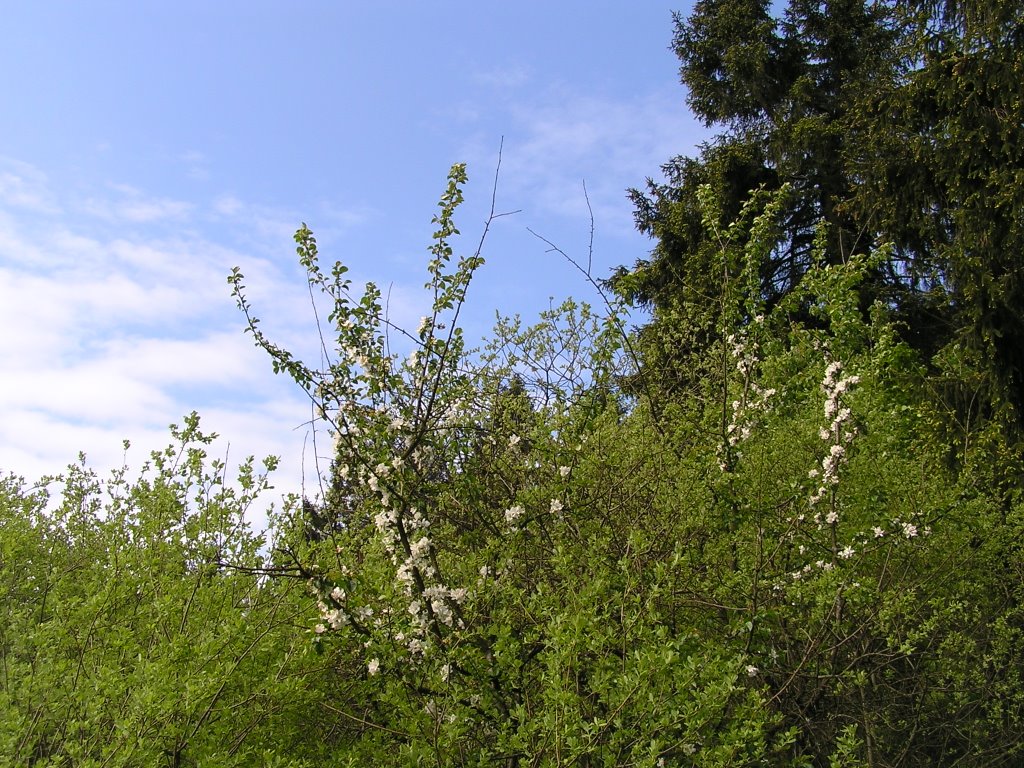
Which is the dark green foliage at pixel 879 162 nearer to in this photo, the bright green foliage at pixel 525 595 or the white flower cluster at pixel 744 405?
the white flower cluster at pixel 744 405

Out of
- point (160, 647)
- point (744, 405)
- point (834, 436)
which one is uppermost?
point (744, 405)

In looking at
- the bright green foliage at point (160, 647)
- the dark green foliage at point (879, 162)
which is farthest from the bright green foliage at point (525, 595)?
the dark green foliage at point (879, 162)

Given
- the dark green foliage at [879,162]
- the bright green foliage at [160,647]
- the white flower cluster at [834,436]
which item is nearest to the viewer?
the bright green foliage at [160,647]

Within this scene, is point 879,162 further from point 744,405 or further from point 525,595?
point 525,595

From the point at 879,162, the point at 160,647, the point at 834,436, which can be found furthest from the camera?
the point at 879,162

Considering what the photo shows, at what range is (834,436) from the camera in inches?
188

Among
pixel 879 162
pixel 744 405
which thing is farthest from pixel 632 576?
Answer: pixel 879 162

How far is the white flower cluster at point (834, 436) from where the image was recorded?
423 cm

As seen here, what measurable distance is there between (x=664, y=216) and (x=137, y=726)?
13668mm

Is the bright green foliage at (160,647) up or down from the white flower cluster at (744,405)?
down

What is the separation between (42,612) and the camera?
4742mm

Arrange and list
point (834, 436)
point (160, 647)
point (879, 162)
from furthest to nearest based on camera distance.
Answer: point (879, 162) < point (834, 436) < point (160, 647)

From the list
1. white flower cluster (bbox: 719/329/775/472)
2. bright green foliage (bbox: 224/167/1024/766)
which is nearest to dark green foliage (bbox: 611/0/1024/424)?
white flower cluster (bbox: 719/329/775/472)

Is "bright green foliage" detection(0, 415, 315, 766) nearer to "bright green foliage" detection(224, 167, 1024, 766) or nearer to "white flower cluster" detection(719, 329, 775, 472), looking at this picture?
"bright green foliage" detection(224, 167, 1024, 766)
